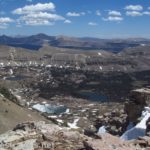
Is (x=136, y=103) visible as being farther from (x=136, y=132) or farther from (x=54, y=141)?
(x=54, y=141)

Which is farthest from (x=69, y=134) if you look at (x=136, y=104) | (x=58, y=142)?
(x=136, y=104)

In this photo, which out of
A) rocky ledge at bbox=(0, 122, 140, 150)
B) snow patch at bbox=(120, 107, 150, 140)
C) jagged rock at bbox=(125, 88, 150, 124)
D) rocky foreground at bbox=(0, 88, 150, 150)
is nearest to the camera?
rocky ledge at bbox=(0, 122, 140, 150)

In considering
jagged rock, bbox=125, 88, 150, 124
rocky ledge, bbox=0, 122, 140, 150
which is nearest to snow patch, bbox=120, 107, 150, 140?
jagged rock, bbox=125, 88, 150, 124

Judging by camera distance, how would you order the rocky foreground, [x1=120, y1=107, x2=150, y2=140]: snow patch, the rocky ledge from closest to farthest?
the rocky ledge, the rocky foreground, [x1=120, y1=107, x2=150, y2=140]: snow patch

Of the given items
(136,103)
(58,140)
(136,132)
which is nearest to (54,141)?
(58,140)

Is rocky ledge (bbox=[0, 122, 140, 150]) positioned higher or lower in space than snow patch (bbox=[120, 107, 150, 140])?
higher

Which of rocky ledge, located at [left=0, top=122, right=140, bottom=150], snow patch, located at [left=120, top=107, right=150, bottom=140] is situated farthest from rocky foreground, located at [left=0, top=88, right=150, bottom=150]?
snow patch, located at [left=120, top=107, right=150, bottom=140]

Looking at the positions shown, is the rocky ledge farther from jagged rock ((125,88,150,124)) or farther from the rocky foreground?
jagged rock ((125,88,150,124))

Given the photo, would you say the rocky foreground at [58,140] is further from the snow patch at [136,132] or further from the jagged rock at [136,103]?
the jagged rock at [136,103]

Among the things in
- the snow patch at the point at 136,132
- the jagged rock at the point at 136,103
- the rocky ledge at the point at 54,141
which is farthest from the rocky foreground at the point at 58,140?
the jagged rock at the point at 136,103

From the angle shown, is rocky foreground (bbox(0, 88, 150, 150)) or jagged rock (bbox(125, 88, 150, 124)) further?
jagged rock (bbox(125, 88, 150, 124))

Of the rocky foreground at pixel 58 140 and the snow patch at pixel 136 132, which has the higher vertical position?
the rocky foreground at pixel 58 140
